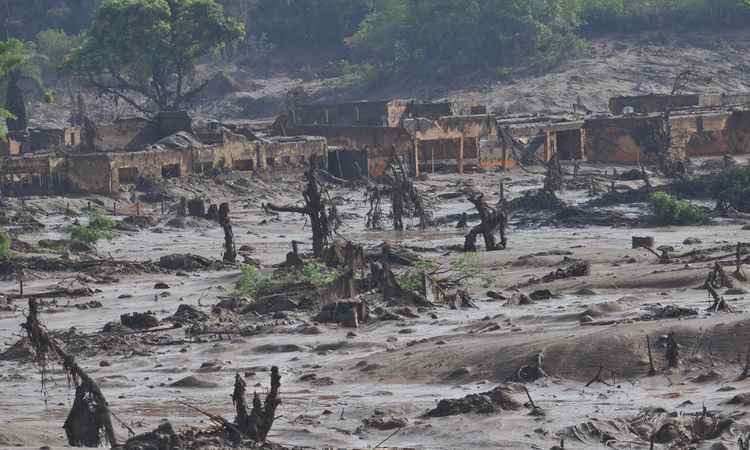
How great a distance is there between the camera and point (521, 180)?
44062mm

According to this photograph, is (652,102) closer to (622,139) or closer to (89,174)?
(622,139)

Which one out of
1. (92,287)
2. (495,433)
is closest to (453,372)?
(495,433)

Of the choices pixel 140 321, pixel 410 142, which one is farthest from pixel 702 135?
pixel 140 321

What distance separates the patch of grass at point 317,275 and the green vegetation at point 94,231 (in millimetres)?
8403

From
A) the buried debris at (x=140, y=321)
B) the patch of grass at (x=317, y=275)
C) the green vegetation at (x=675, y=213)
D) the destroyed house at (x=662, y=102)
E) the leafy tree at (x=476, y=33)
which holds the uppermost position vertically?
the leafy tree at (x=476, y=33)

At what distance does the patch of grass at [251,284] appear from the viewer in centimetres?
2127

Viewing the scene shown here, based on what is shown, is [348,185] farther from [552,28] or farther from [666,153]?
[552,28]

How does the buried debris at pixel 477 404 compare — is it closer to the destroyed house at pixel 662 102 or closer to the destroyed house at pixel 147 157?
the destroyed house at pixel 147 157

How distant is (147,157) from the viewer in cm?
4078

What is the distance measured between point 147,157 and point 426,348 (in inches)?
996

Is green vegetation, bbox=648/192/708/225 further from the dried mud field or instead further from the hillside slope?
the hillside slope

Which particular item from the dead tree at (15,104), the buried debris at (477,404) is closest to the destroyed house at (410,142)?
the dead tree at (15,104)

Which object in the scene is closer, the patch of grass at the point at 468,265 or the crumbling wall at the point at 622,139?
the patch of grass at the point at 468,265

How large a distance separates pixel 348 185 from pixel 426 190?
300cm
